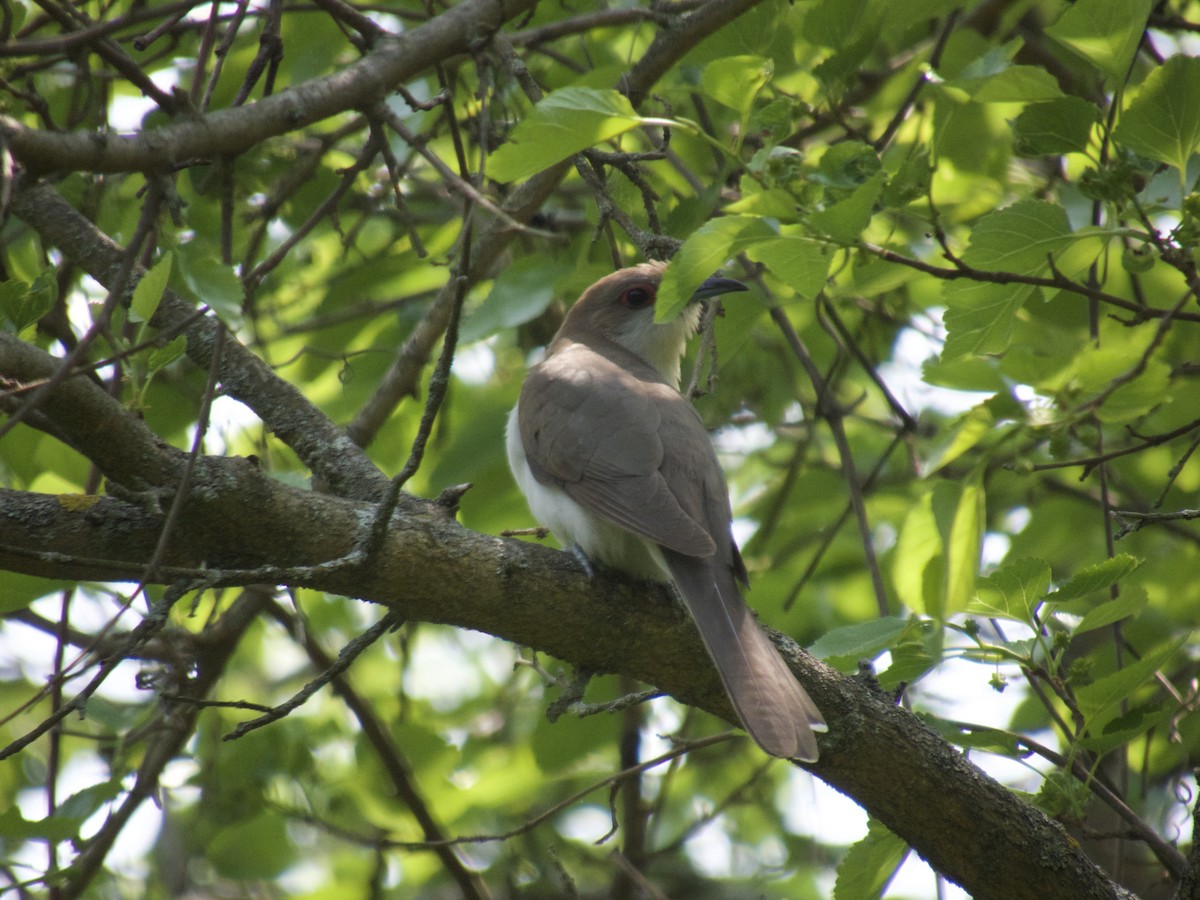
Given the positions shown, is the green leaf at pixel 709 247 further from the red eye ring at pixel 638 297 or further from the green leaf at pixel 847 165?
the red eye ring at pixel 638 297

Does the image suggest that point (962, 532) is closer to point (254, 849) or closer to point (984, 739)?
point (984, 739)

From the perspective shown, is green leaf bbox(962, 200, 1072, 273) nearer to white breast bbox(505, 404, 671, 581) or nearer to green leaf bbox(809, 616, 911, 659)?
green leaf bbox(809, 616, 911, 659)

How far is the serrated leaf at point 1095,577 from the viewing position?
2879 mm

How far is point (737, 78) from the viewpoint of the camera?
310cm

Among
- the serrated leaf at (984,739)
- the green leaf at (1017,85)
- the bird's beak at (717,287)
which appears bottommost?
the serrated leaf at (984,739)

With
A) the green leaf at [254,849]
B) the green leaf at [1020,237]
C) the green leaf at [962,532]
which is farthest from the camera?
the green leaf at [254,849]

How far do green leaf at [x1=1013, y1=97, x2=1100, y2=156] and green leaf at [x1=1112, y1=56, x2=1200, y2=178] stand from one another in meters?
0.14

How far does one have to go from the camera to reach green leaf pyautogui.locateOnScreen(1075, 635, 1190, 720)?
2885 millimetres

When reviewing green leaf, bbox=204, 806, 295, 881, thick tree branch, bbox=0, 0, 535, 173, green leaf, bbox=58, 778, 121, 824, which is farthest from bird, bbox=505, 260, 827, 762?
green leaf, bbox=204, 806, 295, 881

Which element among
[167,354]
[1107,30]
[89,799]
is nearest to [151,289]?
[167,354]

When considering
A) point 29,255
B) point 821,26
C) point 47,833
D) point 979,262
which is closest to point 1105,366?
point 979,262

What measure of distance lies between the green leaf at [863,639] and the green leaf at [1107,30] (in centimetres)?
152

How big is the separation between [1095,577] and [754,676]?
90cm

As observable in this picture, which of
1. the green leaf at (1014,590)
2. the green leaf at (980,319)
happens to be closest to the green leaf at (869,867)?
the green leaf at (1014,590)
